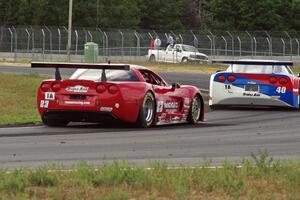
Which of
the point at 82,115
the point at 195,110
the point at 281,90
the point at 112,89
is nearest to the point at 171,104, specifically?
the point at 195,110

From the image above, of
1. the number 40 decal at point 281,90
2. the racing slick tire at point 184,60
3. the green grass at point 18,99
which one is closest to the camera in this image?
the green grass at point 18,99

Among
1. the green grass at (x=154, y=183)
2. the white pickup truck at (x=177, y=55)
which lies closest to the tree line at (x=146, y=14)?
the white pickup truck at (x=177, y=55)

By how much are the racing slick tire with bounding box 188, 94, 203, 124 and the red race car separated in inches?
38.6

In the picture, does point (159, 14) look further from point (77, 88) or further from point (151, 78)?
point (77, 88)

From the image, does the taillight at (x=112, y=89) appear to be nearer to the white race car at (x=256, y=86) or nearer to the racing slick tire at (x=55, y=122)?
the racing slick tire at (x=55, y=122)

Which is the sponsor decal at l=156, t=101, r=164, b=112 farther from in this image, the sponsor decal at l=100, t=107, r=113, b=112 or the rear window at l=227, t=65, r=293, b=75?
the rear window at l=227, t=65, r=293, b=75

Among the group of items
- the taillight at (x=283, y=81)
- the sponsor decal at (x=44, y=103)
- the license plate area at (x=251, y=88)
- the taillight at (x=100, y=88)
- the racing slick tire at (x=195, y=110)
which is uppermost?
the taillight at (x=100, y=88)

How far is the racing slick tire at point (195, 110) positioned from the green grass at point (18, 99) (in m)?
3.33

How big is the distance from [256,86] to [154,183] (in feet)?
40.9

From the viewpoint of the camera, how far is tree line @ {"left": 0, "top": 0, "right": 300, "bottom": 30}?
263ft

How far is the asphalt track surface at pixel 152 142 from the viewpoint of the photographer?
1032 centimetres

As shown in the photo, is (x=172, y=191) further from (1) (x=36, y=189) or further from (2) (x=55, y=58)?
(2) (x=55, y=58)

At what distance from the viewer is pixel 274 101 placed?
19.4 m

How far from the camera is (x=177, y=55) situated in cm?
5434
